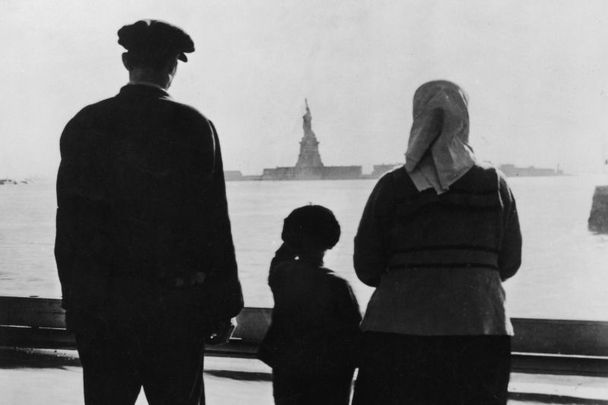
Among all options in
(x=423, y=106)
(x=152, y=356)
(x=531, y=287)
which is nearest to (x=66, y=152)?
(x=152, y=356)

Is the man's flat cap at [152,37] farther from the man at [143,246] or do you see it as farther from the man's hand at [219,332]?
the man's hand at [219,332]

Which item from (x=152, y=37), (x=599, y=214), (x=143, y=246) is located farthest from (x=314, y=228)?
(x=599, y=214)

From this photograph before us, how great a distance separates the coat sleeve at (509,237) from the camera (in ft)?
9.07

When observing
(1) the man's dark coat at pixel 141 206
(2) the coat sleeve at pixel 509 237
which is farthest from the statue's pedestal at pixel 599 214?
(1) the man's dark coat at pixel 141 206

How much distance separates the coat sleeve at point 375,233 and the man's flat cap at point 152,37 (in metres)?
0.81

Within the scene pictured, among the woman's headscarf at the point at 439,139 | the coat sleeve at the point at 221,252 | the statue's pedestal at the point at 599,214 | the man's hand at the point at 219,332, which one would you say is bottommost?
the man's hand at the point at 219,332

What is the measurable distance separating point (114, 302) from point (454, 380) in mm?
1102

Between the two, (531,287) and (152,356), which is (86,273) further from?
(531,287)

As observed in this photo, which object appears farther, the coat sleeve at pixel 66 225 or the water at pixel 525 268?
the water at pixel 525 268

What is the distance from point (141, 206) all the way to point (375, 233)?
773 mm

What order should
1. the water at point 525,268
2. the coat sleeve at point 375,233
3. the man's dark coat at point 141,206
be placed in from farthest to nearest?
1. the water at point 525,268
2. the coat sleeve at point 375,233
3. the man's dark coat at point 141,206

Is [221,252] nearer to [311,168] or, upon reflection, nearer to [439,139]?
[439,139]

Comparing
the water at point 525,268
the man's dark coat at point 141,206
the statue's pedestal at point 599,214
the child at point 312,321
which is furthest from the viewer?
the statue's pedestal at point 599,214

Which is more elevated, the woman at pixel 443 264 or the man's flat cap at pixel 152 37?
the man's flat cap at pixel 152 37
